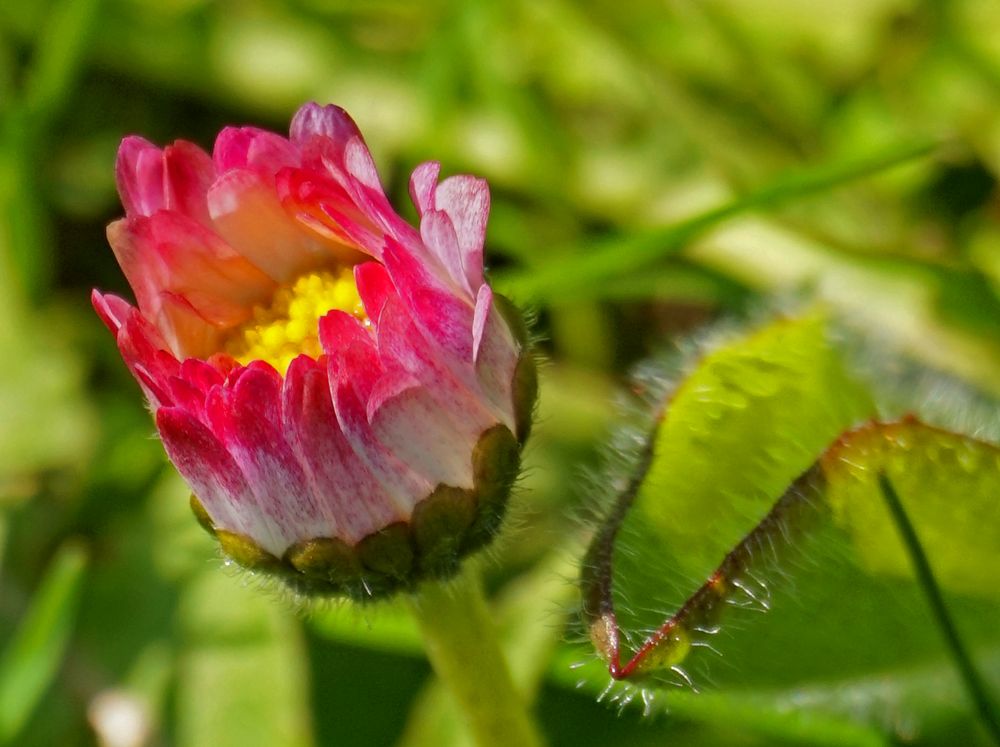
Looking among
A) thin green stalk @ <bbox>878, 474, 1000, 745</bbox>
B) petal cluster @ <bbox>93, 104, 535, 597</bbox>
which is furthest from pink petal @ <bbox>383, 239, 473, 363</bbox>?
thin green stalk @ <bbox>878, 474, 1000, 745</bbox>

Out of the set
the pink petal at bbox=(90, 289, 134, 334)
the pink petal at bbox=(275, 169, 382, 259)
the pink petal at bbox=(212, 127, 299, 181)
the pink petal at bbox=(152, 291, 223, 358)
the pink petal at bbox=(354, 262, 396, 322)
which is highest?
the pink petal at bbox=(212, 127, 299, 181)

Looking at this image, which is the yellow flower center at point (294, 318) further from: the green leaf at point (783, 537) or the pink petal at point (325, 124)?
the green leaf at point (783, 537)

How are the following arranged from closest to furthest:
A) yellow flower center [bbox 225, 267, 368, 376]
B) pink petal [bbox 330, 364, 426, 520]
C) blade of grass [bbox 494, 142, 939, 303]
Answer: pink petal [bbox 330, 364, 426, 520], yellow flower center [bbox 225, 267, 368, 376], blade of grass [bbox 494, 142, 939, 303]

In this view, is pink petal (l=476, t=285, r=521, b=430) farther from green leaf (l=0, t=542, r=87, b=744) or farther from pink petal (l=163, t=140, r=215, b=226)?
green leaf (l=0, t=542, r=87, b=744)

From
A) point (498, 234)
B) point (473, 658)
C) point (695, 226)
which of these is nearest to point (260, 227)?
point (473, 658)

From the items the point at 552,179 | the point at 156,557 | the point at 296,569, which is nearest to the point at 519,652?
the point at 156,557

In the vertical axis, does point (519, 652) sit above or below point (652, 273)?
below

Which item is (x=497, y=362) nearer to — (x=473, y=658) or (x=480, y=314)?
(x=480, y=314)

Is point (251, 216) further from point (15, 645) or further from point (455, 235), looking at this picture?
point (15, 645)
